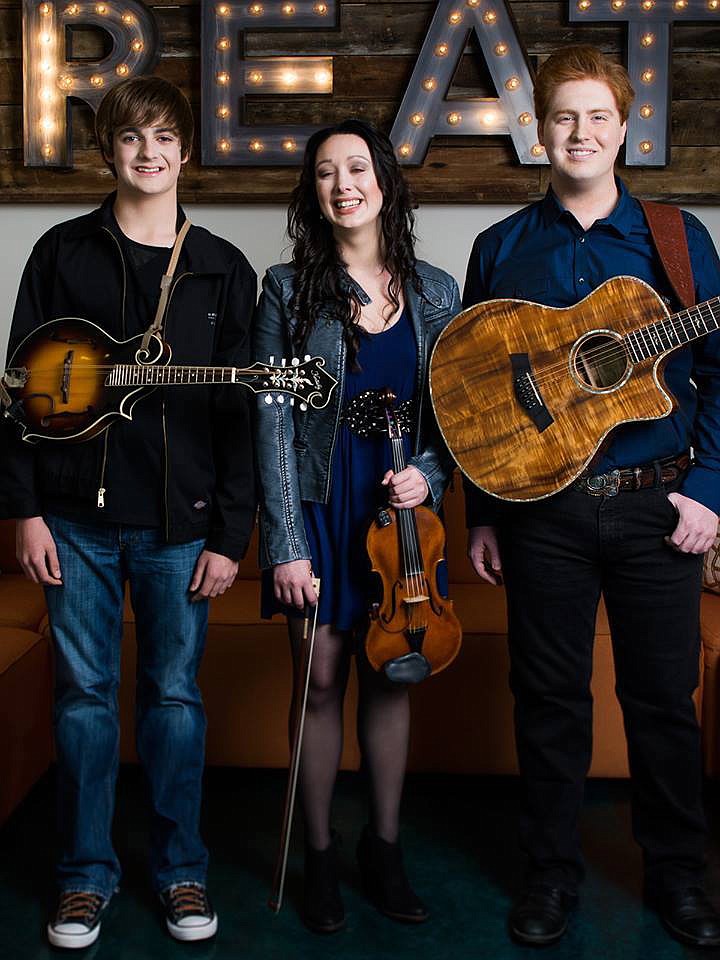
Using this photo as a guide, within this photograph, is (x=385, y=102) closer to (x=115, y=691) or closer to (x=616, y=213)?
(x=616, y=213)

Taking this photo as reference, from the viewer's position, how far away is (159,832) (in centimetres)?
216

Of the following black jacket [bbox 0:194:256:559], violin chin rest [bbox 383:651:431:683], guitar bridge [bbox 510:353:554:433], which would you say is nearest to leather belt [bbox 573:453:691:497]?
guitar bridge [bbox 510:353:554:433]

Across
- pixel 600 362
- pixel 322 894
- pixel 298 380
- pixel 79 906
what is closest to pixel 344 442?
pixel 298 380

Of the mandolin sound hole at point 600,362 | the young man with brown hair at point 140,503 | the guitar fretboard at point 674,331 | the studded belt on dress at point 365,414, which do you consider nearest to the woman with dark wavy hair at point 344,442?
the studded belt on dress at point 365,414

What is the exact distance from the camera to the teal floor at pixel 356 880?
83.5 inches

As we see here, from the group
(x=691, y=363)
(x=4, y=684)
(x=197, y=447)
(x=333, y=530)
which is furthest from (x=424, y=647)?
(x=4, y=684)

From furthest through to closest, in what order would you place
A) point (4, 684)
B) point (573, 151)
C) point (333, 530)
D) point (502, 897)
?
point (4, 684) < point (502, 897) < point (333, 530) < point (573, 151)

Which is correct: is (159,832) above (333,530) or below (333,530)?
below

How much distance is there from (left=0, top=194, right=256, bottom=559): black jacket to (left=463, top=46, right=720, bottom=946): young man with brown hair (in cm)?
51

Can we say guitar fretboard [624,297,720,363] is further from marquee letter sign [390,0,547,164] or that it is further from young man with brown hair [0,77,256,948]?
marquee letter sign [390,0,547,164]

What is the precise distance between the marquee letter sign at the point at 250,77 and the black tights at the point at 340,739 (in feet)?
6.23

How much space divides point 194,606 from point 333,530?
0.31 m

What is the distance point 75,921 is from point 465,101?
2633 millimetres

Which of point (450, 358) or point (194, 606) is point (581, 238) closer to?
point (450, 358)
